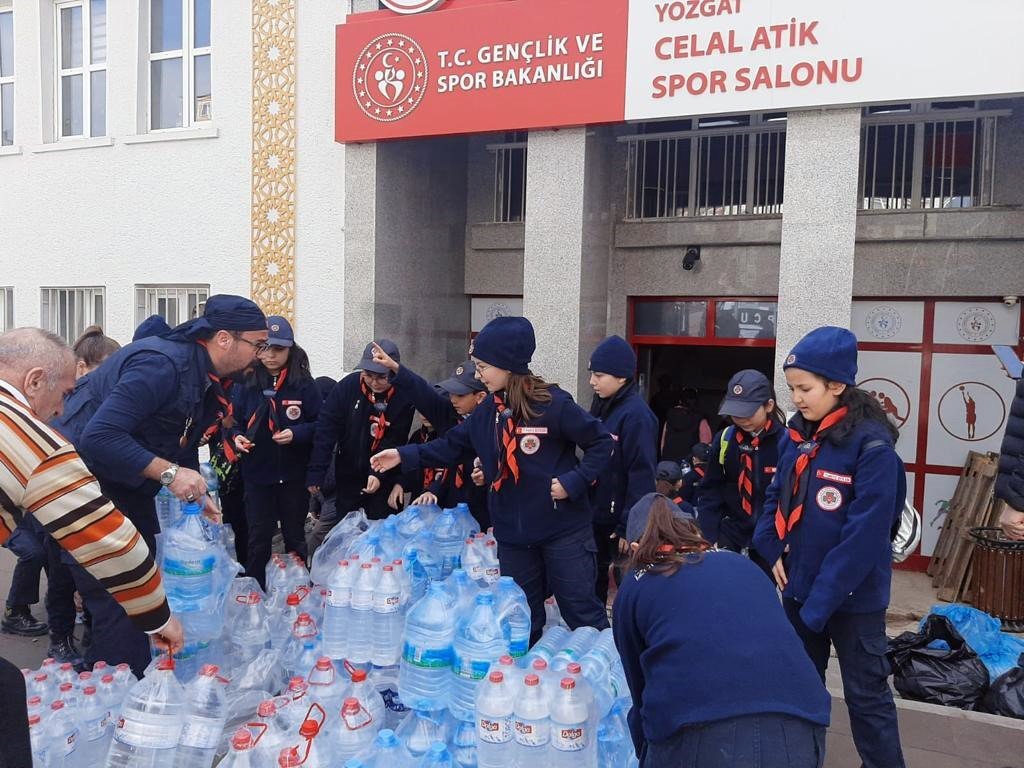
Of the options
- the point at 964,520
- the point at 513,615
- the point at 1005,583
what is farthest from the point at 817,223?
the point at 513,615

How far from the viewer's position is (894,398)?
7746mm

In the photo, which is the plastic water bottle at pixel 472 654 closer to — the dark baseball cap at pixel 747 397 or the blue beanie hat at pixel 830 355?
the blue beanie hat at pixel 830 355

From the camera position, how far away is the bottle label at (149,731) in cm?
310

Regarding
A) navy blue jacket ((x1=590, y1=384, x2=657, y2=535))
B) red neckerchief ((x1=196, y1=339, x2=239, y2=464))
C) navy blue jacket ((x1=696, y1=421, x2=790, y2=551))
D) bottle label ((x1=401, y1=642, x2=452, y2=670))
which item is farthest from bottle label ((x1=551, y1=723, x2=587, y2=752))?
red neckerchief ((x1=196, y1=339, x2=239, y2=464))

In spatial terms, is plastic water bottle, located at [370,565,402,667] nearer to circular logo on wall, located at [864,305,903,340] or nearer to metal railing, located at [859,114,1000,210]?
circular logo on wall, located at [864,305,903,340]

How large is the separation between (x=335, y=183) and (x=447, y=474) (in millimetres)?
3772

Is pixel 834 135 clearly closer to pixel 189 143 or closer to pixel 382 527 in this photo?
pixel 382 527

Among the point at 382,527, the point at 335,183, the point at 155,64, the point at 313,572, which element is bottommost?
the point at 313,572

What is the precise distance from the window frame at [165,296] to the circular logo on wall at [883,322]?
6944 millimetres

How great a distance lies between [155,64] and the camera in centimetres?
962

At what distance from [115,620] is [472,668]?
180 cm

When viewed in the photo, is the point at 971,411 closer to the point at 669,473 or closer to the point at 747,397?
the point at 669,473

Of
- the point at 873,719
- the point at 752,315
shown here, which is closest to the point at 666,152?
the point at 752,315

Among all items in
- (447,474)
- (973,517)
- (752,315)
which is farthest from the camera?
(752,315)
